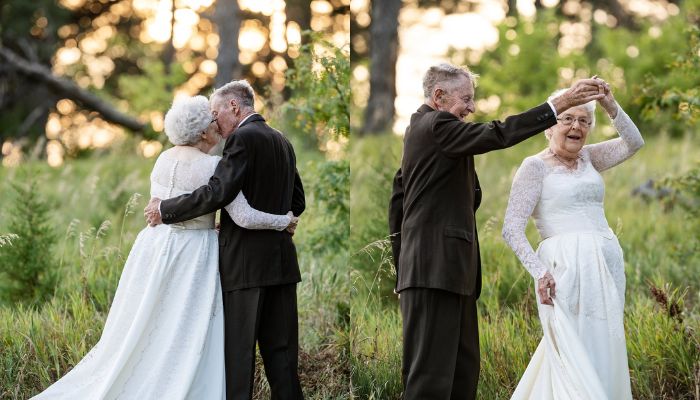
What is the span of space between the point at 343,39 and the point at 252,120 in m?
2.01

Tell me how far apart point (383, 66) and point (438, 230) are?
28.9ft

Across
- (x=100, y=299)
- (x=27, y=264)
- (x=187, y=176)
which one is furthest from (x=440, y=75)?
(x=27, y=264)

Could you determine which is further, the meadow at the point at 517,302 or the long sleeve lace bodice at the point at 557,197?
the meadow at the point at 517,302

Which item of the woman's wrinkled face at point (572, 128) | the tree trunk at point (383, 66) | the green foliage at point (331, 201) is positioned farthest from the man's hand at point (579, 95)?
the tree trunk at point (383, 66)

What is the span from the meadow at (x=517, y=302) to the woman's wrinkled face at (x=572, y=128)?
3.14 ft

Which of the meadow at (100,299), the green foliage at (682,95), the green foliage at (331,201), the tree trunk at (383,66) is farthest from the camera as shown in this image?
the tree trunk at (383,66)

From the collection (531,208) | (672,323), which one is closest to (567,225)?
(531,208)

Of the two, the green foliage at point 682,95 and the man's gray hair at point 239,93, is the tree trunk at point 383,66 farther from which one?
the man's gray hair at point 239,93

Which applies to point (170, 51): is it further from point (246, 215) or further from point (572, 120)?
point (572, 120)

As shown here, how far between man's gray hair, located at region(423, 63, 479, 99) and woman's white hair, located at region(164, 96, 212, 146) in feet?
3.74

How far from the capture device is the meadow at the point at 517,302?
18.0ft

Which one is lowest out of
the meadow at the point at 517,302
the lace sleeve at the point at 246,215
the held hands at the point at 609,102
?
the meadow at the point at 517,302

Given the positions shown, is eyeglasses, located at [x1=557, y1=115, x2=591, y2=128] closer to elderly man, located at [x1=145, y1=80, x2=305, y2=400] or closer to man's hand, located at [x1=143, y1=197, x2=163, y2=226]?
elderly man, located at [x1=145, y1=80, x2=305, y2=400]

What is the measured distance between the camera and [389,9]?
44.7ft
